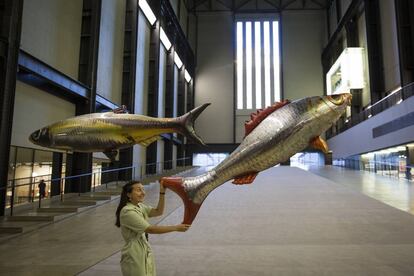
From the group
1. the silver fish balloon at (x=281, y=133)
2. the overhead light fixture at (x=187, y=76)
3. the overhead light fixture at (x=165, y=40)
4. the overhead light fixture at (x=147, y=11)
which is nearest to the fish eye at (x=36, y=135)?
the silver fish balloon at (x=281, y=133)

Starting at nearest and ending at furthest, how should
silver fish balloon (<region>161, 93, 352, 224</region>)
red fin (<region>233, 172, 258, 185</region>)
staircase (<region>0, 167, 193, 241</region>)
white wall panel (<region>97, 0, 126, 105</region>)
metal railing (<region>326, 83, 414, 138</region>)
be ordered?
silver fish balloon (<region>161, 93, 352, 224</region>), red fin (<region>233, 172, 258, 185</region>), staircase (<region>0, 167, 193, 241</region>), white wall panel (<region>97, 0, 126, 105</region>), metal railing (<region>326, 83, 414, 138</region>)

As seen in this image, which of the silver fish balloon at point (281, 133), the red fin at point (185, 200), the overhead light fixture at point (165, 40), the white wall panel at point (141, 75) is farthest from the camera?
the overhead light fixture at point (165, 40)

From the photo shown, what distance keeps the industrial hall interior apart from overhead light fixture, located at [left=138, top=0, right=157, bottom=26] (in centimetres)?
34

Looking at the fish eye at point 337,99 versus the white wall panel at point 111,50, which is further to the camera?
the white wall panel at point 111,50

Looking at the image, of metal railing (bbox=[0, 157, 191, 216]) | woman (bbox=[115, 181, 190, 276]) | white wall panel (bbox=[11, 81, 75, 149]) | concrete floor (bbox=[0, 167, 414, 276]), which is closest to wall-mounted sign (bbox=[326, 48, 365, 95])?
metal railing (bbox=[0, 157, 191, 216])

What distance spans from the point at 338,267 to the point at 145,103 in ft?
83.4

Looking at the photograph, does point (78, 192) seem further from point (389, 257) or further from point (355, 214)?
point (389, 257)

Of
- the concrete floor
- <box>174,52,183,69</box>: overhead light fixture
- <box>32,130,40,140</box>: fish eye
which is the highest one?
<box>174,52,183,69</box>: overhead light fixture

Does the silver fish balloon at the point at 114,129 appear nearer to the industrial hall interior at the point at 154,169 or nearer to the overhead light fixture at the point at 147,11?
the industrial hall interior at the point at 154,169

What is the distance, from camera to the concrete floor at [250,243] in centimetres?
696

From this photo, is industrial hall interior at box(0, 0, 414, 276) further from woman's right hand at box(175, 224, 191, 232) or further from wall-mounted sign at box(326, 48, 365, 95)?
wall-mounted sign at box(326, 48, 365, 95)

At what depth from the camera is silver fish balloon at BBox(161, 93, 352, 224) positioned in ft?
6.97

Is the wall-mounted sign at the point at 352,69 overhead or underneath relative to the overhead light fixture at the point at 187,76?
underneath

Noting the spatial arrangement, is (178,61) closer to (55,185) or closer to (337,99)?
(55,185)
